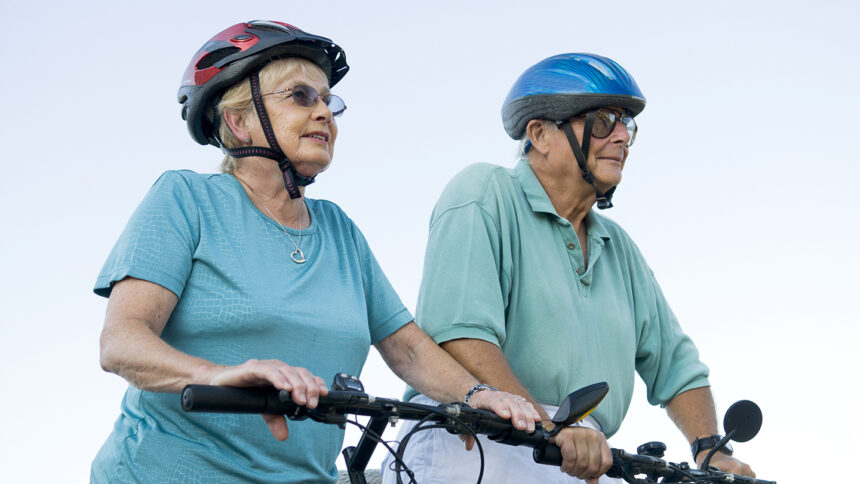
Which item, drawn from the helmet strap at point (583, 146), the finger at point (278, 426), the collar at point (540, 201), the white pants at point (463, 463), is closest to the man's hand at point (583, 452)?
the white pants at point (463, 463)

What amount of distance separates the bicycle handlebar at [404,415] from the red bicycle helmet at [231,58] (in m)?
1.77

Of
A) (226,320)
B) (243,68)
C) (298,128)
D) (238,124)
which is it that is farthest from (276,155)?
(226,320)

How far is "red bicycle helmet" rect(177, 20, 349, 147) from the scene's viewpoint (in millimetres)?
4590

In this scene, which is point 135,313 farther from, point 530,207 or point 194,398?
point 530,207

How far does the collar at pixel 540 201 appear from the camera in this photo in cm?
532

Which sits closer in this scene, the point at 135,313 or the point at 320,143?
the point at 135,313

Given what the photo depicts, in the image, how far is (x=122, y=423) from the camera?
12.5 feet

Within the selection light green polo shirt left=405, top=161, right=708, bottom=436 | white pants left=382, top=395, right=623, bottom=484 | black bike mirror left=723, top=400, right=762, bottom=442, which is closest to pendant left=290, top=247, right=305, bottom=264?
light green polo shirt left=405, top=161, right=708, bottom=436

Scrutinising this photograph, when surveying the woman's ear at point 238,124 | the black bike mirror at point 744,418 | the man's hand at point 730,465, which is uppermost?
the woman's ear at point 238,124

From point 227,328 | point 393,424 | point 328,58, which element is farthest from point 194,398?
point 328,58

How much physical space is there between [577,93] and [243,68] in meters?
1.78

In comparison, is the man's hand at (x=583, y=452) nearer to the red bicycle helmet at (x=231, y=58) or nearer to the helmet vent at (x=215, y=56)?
the red bicycle helmet at (x=231, y=58)

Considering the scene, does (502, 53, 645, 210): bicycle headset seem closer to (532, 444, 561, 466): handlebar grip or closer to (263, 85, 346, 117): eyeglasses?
(263, 85, 346, 117): eyeglasses

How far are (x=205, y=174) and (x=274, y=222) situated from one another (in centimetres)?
34
